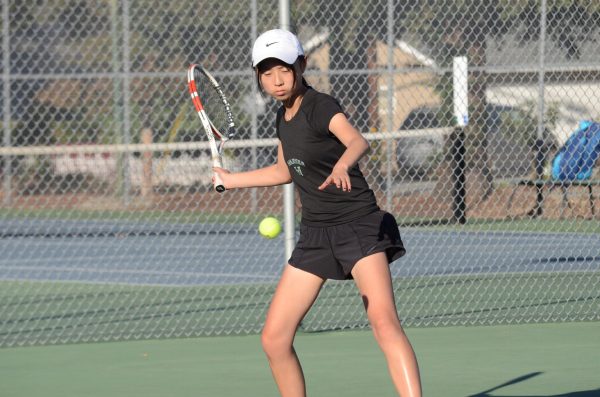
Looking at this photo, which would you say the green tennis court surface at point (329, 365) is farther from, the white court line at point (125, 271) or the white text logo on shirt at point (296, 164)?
the white court line at point (125, 271)

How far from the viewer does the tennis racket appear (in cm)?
535

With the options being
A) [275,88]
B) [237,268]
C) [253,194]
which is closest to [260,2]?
[253,194]

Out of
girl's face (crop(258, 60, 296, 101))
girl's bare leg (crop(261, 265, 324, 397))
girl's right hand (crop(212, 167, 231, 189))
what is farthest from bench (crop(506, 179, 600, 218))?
girl's face (crop(258, 60, 296, 101))

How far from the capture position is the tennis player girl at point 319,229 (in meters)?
4.50

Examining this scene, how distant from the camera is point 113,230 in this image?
1556 centimetres

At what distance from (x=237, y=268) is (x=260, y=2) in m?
6.82

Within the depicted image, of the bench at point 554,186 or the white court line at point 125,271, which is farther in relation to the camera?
the bench at point 554,186

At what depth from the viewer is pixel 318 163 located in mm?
4629

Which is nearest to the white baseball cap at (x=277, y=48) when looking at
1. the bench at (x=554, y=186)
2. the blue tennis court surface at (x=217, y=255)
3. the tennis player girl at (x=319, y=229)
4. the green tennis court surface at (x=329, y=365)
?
the tennis player girl at (x=319, y=229)

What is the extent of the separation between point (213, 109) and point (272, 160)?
10657 mm

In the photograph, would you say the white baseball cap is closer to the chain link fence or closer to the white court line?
the chain link fence

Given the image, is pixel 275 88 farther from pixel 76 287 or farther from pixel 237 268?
pixel 237 268

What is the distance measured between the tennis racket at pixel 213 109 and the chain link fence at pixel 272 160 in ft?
7.99

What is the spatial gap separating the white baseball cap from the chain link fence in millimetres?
3871
